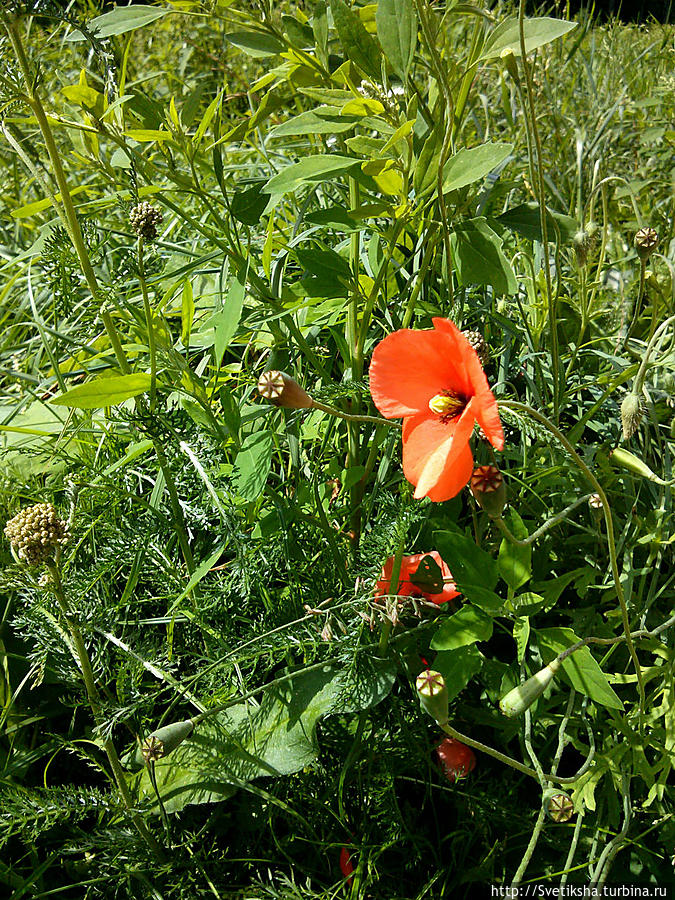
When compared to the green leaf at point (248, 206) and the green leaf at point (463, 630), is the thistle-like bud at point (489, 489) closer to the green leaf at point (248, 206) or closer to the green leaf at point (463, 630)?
the green leaf at point (463, 630)

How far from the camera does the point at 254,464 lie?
0.81 meters

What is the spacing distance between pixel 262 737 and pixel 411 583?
227mm

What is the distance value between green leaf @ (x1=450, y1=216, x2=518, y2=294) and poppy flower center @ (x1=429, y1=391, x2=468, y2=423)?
12 centimetres

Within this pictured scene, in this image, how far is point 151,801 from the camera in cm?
87

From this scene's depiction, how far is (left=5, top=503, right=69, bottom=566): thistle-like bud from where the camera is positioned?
70 cm

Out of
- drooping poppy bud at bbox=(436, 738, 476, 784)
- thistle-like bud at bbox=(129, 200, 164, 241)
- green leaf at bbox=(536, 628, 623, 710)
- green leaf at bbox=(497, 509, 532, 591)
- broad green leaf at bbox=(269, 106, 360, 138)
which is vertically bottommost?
drooping poppy bud at bbox=(436, 738, 476, 784)

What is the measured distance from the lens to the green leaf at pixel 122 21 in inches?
32.7

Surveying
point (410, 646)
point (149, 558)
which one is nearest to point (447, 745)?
point (410, 646)

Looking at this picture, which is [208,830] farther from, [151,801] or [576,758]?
[576,758]

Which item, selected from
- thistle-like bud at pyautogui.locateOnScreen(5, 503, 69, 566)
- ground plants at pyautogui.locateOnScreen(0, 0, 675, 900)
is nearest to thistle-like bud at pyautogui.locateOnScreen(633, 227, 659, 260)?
ground plants at pyautogui.locateOnScreen(0, 0, 675, 900)

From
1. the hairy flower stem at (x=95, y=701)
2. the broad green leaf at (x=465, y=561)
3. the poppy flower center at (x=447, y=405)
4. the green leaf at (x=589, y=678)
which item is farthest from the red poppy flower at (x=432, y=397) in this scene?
the hairy flower stem at (x=95, y=701)

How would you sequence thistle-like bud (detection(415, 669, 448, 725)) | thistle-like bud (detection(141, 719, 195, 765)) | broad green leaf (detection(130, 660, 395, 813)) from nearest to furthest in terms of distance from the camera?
thistle-like bud (detection(415, 669, 448, 725)), thistle-like bud (detection(141, 719, 195, 765)), broad green leaf (detection(130, 660, 395, 813))

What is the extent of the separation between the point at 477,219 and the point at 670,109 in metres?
1.12

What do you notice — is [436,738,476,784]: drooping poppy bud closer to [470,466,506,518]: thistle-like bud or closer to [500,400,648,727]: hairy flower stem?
[500,400,648,727]: hairy flower stem
